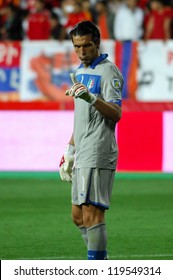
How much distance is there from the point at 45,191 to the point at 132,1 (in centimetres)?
751

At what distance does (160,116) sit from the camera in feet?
56.2

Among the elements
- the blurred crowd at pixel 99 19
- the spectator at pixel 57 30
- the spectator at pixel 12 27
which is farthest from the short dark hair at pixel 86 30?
the spectator at pixel 12 27

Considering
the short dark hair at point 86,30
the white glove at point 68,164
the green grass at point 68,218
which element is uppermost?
the short dark hair at point 86,30

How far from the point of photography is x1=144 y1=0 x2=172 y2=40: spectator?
21094 mm

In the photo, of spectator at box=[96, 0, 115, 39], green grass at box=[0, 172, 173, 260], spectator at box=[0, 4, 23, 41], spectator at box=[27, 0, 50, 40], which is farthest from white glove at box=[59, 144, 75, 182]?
spectator at box=[0, 4, 23, 41]

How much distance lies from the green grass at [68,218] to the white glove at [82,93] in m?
2.36

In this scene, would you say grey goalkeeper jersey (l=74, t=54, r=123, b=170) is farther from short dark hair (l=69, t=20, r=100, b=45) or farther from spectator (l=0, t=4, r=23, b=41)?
spectator (l=0, t=4, r=23, b=41)

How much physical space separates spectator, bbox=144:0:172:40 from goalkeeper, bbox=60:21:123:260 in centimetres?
1373

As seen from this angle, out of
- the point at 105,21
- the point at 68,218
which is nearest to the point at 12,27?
the point at 105,21

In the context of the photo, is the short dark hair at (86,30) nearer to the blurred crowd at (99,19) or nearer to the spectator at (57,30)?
the blurred crowd at (99,19)

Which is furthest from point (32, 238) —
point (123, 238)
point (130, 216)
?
point (130, 216)

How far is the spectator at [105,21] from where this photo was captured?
2164cm
